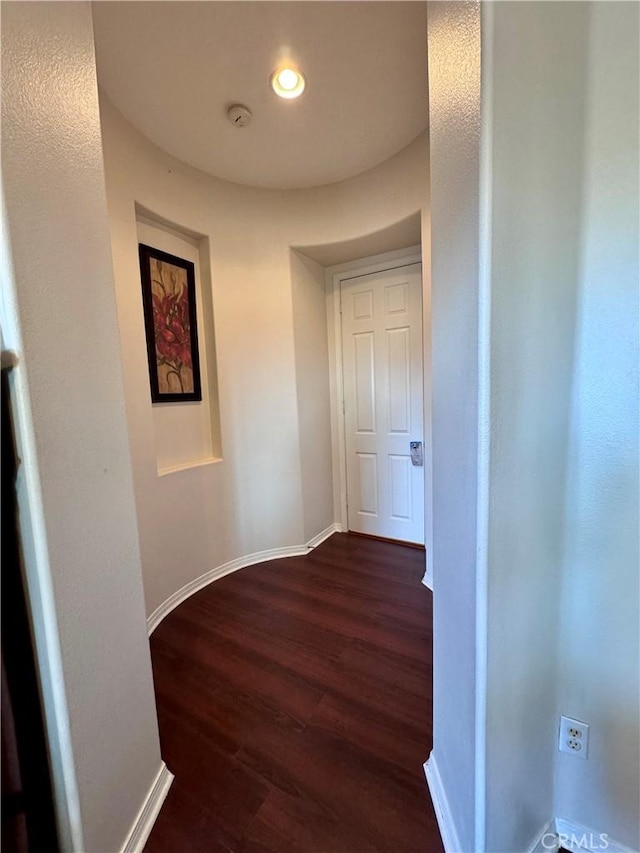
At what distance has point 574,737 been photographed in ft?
2.98

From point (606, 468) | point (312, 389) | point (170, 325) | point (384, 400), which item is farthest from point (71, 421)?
point (384, 400)

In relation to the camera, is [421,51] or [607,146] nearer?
[607,146]

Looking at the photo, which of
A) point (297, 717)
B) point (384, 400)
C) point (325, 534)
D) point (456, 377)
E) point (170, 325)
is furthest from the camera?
point (325, 534)

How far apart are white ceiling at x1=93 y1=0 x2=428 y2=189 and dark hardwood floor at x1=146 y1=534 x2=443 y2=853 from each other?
278 cm

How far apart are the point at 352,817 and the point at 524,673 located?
0.73 metres

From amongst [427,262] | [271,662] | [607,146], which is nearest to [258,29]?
[427,262]

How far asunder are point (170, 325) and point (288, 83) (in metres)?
1.39

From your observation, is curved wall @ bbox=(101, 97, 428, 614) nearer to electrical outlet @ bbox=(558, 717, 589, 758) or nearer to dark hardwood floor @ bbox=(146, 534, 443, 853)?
dark hardwood floor @ bbox=(146, 534, 443, 853)

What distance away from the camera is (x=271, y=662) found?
5.34 ft

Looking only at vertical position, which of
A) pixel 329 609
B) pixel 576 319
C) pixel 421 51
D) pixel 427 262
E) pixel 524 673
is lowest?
pixel 329 609

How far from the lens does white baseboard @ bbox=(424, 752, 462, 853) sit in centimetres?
91

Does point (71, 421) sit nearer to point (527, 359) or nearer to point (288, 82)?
point (527, 359)

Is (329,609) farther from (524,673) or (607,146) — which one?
A: (607,146)

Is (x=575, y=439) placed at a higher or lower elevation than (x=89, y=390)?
lower
